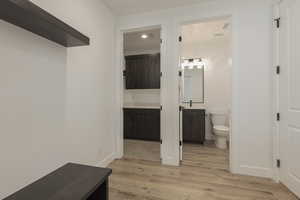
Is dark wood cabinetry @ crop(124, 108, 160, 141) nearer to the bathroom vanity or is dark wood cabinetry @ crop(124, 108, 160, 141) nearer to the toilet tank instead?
the bathroom vanity

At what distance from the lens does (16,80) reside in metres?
1.27

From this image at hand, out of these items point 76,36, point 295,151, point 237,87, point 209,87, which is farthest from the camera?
point 209,87

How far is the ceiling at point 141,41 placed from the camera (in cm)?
380

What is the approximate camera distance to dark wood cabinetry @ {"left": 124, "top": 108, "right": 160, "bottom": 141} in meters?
4.32

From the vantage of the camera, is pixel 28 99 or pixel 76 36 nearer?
pixel 28 99

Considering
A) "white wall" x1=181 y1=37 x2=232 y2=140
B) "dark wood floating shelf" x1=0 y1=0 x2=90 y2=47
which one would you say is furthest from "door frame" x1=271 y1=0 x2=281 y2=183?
"dark wood floating shelf" x1=0 y1=0 x2=90 y2=47

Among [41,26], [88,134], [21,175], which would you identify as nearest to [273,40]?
[41,26]

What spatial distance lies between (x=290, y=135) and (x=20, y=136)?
112 inches

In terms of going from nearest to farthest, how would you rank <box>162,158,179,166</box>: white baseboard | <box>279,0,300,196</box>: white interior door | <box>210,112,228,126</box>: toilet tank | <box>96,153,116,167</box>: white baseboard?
<box>279,0,300,196</box>: white interior door → <box>96,153,116,167</box>: white baseboard → <box>162,158,179,166</box>: white baseboard → <box>210,112,228,126</box>: toilet tank

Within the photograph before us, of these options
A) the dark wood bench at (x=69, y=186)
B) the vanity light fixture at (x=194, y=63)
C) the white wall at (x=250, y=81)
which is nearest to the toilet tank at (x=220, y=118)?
the vanity light fixture at (x=194, y=63)

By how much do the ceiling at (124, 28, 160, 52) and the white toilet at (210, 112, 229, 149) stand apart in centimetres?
Answer: 241

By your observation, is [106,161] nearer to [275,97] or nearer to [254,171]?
[254,171]

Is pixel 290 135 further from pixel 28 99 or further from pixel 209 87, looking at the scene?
pixel 28 99

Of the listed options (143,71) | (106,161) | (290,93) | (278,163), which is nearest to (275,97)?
(290,93)
